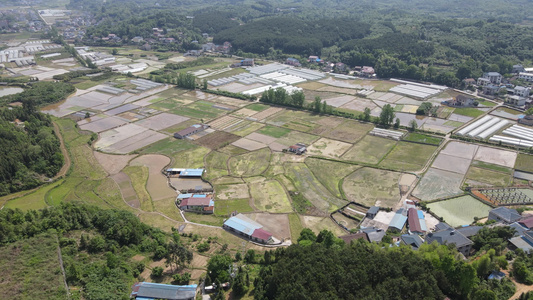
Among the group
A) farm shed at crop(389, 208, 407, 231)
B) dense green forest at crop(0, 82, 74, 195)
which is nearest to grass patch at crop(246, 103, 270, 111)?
dense green forest at crop(0, 82, 74, 195)

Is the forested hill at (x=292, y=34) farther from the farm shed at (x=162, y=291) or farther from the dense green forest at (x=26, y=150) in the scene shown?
the farm shed at (x=162, y=291)

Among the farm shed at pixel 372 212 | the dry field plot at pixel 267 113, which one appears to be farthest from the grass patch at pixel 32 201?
the farm shed at pixel 372 212

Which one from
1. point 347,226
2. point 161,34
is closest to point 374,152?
point 347,226

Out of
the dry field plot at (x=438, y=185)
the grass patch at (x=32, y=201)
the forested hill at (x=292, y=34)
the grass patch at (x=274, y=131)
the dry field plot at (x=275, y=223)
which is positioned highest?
the forested hill at (x=292, y=34)

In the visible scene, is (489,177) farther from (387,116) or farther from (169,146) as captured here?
(169,146)

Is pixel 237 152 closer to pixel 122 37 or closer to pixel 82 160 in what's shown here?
pixel 82 160

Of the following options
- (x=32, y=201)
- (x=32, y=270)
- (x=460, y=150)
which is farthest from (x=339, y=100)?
(x=32, y=270)

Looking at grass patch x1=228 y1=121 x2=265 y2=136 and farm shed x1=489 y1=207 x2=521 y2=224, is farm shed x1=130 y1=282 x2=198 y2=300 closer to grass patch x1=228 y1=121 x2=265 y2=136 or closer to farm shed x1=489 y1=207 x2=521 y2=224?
farm shed x1=489 y1=207 x2=521 y2=224
